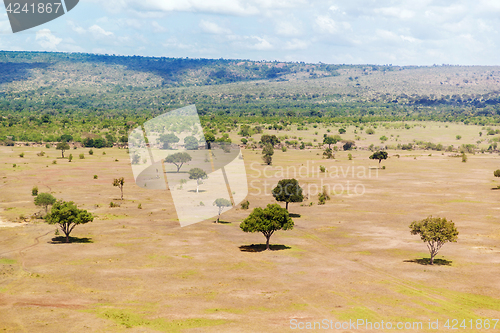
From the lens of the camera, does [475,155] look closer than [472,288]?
No

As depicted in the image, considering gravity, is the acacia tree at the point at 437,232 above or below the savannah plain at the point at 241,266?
above

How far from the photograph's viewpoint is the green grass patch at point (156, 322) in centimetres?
3312

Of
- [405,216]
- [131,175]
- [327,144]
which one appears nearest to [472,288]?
[405,216]

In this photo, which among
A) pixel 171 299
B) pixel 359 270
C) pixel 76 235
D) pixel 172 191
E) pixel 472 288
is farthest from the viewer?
pixel 172 191

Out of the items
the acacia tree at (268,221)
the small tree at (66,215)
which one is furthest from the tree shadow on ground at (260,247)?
the small tree at (66,215)

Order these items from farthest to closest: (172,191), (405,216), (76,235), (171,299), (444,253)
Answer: (172,191) → (405,216) → (76,235) → (444,253) → (171,299)

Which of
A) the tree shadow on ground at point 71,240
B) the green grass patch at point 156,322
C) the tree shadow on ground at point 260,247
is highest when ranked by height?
the tree shadow on ground at point 71,240

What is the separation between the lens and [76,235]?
6066cm

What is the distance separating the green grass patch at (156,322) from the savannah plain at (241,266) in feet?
0.46

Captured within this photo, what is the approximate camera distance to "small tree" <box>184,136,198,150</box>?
169250mm

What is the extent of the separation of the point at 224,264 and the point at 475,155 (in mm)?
132104

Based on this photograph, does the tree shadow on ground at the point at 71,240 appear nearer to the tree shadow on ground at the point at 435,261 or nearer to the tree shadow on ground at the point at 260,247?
the tree shadow on ground at the point at 260,247

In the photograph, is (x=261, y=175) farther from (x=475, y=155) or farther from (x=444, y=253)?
(x=475, y=155)

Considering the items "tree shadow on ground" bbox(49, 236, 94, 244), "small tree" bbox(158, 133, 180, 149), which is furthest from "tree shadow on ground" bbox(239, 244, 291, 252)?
"small tree" bbox(158, 133, 180, 149)
